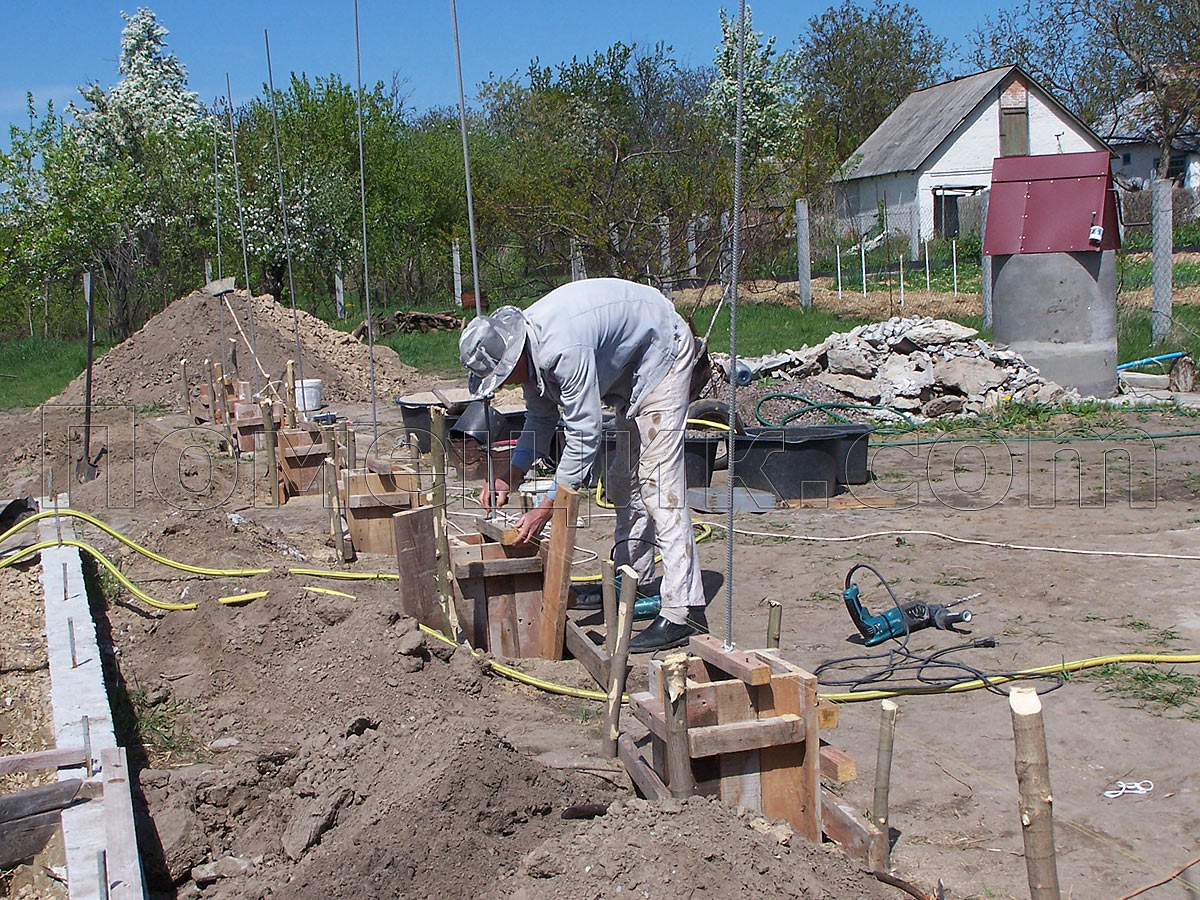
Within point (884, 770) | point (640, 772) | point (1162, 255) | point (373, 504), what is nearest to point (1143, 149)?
point (1162, 255)

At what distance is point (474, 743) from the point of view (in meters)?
3.20

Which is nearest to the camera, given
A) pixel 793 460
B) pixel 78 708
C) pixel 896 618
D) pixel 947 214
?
pixel 78 708

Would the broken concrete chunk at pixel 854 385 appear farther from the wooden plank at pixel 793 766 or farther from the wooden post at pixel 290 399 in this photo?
the wooden plank at pixel 793 766

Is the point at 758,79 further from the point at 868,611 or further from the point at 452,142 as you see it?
the point at 868,611

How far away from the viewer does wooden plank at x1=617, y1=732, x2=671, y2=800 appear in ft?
10.0

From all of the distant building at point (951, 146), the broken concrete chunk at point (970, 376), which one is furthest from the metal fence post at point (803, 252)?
the distant building at point (951, 146)

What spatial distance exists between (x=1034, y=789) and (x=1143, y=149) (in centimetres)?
4099

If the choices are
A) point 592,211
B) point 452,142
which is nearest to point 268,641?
point 592,211

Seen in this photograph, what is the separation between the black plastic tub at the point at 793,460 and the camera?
789 cm

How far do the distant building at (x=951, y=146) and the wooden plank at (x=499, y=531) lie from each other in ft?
91.5

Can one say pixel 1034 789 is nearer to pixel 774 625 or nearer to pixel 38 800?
pixel 774 625

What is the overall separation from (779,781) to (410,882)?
41.1 inches

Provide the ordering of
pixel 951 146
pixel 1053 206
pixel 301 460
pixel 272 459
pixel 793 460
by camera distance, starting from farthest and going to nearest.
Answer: pixel 951 146
pixel 1053 206
pixel 301 460
pixel 272 459
pixel 793 460

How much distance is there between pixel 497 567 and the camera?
4.91 meters
